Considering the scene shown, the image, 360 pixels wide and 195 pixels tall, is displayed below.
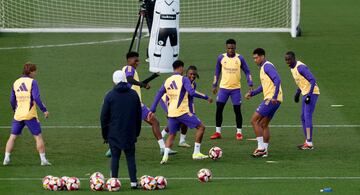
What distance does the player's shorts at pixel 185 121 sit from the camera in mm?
23916

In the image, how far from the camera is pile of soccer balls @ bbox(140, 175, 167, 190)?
812 inches

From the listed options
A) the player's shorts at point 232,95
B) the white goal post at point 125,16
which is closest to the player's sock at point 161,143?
the player's shorts at point 232,95

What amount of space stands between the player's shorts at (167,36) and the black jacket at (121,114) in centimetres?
1335

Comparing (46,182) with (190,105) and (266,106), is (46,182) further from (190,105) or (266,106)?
(266,106)

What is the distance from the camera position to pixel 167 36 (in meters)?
34.0

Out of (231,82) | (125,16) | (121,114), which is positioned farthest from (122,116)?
(125,16)

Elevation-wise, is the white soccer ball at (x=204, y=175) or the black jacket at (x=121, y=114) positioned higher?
the black jacket at (x=121, y=114)

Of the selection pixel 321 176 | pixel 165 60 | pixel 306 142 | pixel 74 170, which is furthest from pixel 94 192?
pixel 165 60

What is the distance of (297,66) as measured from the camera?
25.4 meters

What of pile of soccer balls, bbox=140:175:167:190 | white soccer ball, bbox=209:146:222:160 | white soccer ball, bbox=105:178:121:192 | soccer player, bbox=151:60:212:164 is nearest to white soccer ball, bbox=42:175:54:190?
white soccer ball, bbox=105:178:121:192

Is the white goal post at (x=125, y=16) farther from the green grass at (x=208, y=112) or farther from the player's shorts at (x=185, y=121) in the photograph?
the player's shorts at (x=185, y=121)

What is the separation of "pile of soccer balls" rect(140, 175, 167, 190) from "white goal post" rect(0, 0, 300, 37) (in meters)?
22.1

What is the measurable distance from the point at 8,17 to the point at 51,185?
24.7m

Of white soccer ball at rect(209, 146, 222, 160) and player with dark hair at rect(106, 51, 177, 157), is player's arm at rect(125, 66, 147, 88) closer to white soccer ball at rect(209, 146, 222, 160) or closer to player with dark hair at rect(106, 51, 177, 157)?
player with dark hair at rect(106, 51, 177, 157)
